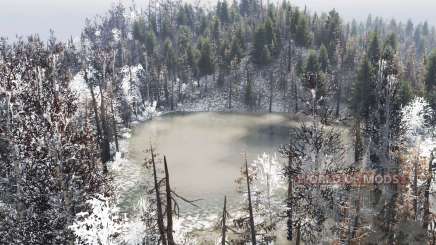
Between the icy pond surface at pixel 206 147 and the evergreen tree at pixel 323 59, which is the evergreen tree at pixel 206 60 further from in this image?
the evergreen tree at pixel 323 59

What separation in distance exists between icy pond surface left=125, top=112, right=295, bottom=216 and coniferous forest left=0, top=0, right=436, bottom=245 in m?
0.89

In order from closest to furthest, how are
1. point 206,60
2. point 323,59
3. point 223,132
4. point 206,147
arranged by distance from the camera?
point 206,147, point 223,132, point 323,59, point 206,60

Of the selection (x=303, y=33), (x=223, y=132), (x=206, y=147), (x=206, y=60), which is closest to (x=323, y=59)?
(x=303, y=33)

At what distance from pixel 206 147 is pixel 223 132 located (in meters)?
9.46

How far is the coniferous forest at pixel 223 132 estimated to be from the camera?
24422 millimetres

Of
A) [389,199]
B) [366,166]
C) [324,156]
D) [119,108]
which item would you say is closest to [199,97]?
[119,108]

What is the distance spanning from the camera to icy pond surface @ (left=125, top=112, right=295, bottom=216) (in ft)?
144

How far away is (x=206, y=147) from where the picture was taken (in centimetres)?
6025

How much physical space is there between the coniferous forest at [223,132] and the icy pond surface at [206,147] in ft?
2.92

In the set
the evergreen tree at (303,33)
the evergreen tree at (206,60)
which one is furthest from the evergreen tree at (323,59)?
the evergreen tree at (206,60)

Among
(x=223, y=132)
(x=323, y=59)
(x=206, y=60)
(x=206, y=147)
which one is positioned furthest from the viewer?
(x=206, y=60)

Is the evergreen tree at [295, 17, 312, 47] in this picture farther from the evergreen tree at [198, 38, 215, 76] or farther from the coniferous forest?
the evergreen tree at [198, 38, 215, 76]

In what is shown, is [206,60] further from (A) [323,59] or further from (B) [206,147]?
(B) [206,147]

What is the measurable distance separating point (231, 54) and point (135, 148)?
50.8 m
